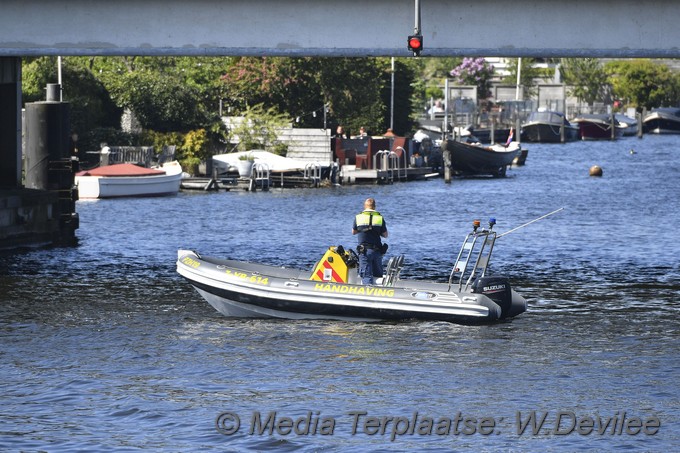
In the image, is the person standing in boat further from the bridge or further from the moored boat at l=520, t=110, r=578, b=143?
the moored boat at l=520, t=110, r=578, b=143

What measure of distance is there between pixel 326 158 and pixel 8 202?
3355 centimetres

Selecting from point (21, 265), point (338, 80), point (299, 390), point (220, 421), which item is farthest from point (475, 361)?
point (338, 80)

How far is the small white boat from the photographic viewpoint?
53.6 meters

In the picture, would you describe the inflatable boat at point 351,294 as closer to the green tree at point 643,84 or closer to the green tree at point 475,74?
the green tree at point 475,74

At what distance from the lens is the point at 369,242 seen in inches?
965

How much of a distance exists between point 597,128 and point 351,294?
99.4m

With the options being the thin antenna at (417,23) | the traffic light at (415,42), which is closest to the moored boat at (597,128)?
the thin antenna at (417,23)

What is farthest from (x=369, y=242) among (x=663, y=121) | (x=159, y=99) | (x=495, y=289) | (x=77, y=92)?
(x=663, y=121)

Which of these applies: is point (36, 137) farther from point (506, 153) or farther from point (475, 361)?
point (506, 153)

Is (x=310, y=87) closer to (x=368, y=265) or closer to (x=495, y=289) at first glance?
(x=368, y=265)

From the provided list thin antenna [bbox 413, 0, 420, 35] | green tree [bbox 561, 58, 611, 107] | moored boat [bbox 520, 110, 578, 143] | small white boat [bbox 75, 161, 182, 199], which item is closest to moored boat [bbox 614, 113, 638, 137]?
moored boat [bbox 520, 110, 578, 143]

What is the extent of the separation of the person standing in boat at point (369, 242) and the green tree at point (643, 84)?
125993 mm

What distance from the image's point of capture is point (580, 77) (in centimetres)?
14762

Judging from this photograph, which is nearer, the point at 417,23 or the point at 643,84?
the point at 417,23
